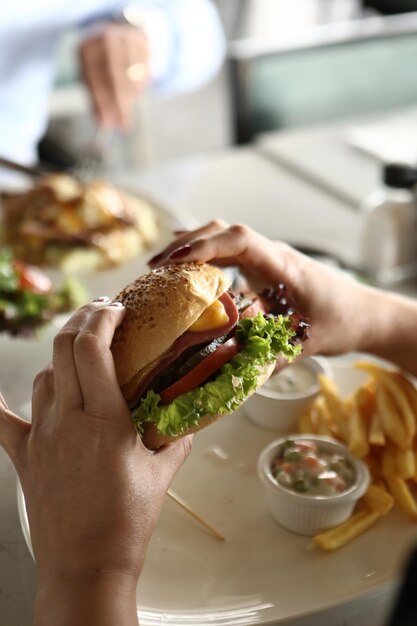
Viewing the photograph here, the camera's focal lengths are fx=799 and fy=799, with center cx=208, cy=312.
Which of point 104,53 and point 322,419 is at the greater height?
point 104,53

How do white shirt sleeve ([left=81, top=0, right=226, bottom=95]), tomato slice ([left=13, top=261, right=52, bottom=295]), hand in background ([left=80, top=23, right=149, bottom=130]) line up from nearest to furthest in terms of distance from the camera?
tomato slice ([left=13, top=261, right=52, bottom=295]) → hand in background ([left=80, top=23, right=149, bottom=130]) → white shirt sleeve ([left=81, top=0, right=226, bottom=95])

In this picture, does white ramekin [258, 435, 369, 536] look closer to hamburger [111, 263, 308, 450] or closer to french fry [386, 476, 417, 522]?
french fry [386, 476, 417, 522]

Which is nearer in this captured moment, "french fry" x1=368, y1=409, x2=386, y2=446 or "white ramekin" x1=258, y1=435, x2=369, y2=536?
"white ramekin" x1=258, y1=435, x2=369, y2=536

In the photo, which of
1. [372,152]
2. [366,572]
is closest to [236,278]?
[366,572]

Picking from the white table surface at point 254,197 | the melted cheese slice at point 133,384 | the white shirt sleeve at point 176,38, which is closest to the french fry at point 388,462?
the melted cheese slice at point 133,384

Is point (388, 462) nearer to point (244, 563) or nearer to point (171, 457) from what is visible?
point (244, 563)

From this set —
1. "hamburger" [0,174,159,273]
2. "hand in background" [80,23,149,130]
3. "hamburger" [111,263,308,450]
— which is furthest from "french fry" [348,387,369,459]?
"hand in background" [80,23,149,130]

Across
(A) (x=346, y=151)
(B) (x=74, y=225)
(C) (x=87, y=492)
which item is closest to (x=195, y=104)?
(A) (x=346, y=151)

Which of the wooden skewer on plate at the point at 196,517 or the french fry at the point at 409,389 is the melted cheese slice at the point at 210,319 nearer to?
the wooden skewer on plate at the point at 196,517
